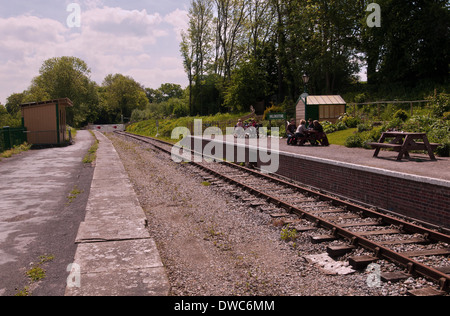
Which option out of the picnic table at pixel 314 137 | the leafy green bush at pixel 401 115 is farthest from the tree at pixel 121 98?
the leafy green bush at pixel 401 115

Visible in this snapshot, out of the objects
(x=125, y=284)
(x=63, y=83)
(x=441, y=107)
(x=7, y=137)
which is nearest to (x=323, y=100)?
(x=441, y=107)

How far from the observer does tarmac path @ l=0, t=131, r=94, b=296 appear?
4.47 m

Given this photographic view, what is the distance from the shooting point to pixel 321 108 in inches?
887

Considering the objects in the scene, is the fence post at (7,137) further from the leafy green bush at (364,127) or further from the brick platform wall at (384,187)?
the leafy green bush at (364,127)

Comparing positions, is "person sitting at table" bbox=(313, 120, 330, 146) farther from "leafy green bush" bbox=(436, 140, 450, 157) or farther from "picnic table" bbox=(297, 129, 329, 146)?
"leafy green bush" bbox=(436, 140, 450, 157)

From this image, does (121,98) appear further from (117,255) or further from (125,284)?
(125,284)

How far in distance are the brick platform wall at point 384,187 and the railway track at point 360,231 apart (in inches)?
14.7

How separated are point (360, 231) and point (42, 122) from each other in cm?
2544

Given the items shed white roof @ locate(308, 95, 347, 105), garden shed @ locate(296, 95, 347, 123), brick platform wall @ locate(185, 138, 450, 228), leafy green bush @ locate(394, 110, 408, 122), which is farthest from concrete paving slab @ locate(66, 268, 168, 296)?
shed white roof @ locate(308, 95, 347, 105)

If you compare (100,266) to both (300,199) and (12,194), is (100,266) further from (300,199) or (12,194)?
(12,194)

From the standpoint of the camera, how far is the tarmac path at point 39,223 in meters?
4.47
